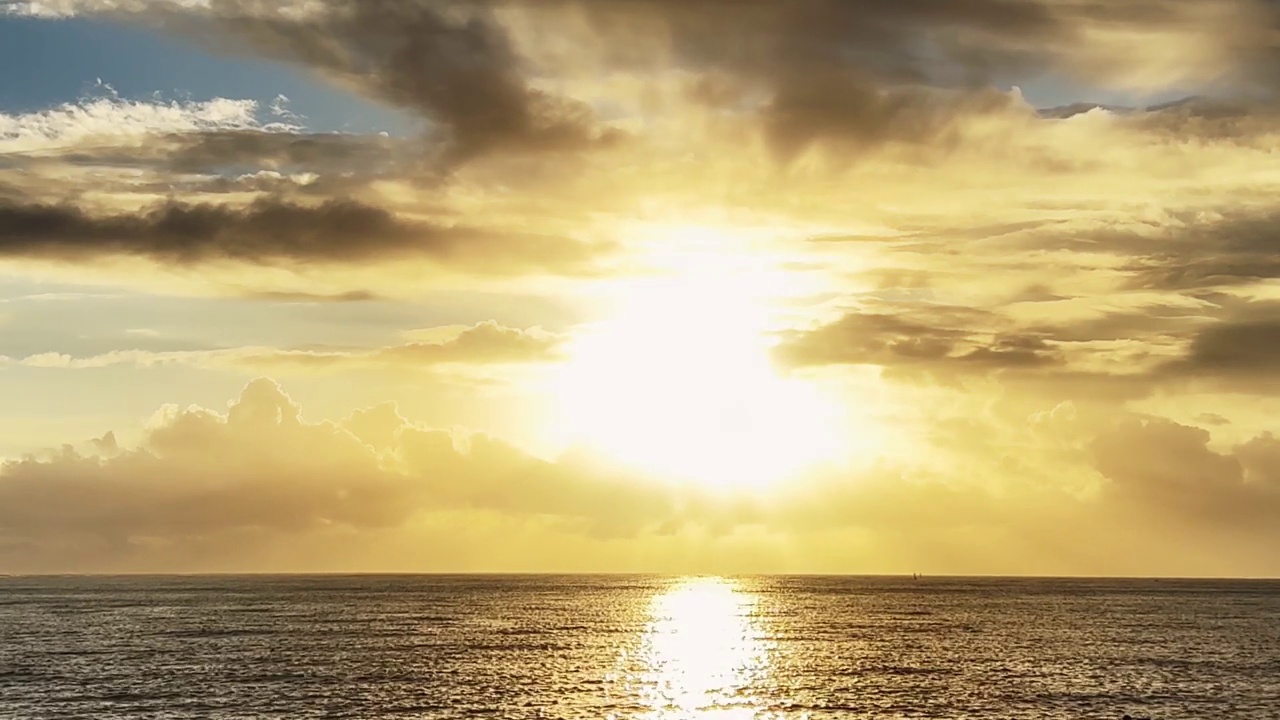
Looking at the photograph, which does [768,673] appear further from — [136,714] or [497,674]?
[136,714]

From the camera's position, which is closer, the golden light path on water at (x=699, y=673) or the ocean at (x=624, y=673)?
the ocean at (x=624, y=673)

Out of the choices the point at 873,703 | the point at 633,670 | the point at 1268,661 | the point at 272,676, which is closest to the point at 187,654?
the point at 272,676

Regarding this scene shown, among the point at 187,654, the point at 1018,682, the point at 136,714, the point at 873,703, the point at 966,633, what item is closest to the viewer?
the point at 136,714

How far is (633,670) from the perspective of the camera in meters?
122

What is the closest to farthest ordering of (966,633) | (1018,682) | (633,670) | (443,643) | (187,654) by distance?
(1018,682), (633,670), (187,654), (443,643), (966,633)

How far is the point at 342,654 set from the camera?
135 meters

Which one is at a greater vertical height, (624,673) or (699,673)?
(624,673)

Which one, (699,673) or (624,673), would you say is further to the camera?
(699,673)

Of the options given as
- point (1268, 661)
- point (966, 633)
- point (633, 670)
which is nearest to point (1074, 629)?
point (966, 633)

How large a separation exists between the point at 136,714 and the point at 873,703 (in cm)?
5670

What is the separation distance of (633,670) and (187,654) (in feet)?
166

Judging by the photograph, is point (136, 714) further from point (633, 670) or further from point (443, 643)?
point (443, 643)

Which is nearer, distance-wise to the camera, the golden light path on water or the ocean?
the ocean

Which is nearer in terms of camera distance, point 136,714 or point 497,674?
point 136,714
